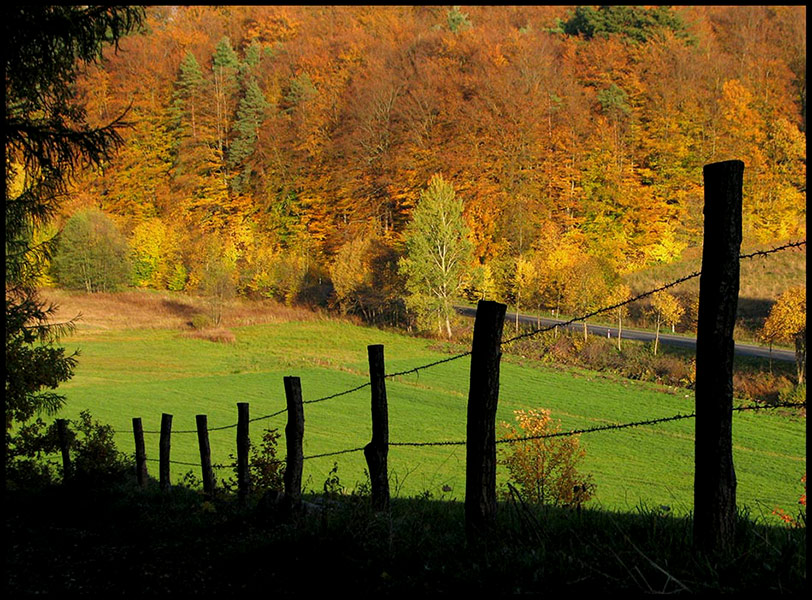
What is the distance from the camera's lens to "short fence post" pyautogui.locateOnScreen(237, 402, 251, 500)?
8414 millimetres

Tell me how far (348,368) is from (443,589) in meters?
36.8

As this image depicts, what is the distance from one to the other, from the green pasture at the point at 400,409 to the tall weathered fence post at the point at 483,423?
7978 millimetres

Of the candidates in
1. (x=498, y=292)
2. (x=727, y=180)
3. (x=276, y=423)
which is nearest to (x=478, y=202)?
(x=498, y=292)

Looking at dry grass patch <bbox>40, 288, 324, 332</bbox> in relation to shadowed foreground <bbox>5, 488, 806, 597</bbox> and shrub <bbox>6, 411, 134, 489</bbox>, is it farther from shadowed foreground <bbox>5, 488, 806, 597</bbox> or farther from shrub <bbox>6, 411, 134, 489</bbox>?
shadowed foreground <bbox>5, 488, 806, 597</bbox>

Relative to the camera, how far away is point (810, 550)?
327cm

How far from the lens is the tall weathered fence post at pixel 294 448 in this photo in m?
6.73

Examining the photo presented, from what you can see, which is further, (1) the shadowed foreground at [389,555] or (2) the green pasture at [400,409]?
(2) the green pasture at [400,409]

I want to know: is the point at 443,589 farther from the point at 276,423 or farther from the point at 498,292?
the point at 498,292

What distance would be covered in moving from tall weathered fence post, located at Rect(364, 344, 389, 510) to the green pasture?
7198 mm

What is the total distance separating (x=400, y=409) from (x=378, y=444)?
25272mm

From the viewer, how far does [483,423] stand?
5215 mm

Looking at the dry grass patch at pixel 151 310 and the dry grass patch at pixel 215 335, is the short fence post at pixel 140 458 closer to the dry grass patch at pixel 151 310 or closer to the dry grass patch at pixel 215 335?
the dry grass patch at pixel 215 335

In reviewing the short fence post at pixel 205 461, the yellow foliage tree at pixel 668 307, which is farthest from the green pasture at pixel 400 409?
the yellow foliage tree at pixel 668 307

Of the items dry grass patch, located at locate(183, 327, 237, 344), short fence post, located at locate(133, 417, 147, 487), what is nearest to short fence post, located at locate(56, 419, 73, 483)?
short fence post, located at locate(133, 417, 147, 487)
